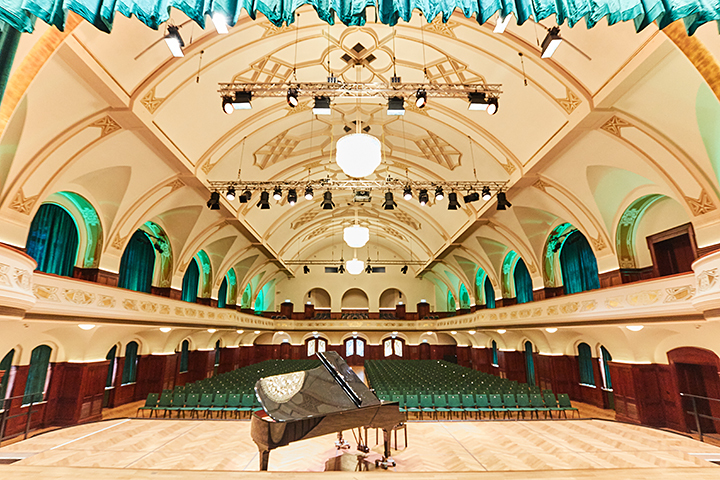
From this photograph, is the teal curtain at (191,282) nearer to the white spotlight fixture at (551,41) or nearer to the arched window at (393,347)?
the arched window at (393,347)

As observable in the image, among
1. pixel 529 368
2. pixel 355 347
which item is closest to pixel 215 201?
pixel 529 368

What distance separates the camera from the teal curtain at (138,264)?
13227mm

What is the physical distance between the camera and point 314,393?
5.88 metres

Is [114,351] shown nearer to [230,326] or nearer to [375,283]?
[230,326]

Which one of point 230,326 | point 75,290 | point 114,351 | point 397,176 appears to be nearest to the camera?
point 75,290

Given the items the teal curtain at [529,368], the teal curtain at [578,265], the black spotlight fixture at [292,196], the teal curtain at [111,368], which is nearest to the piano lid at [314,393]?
the black spotlight fixture at [292,196]

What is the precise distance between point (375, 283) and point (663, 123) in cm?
2436

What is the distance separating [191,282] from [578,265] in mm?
17431

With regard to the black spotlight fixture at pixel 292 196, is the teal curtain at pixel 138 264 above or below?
below

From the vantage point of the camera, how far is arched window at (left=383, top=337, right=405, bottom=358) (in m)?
29.4

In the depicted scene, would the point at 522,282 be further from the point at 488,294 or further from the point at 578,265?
the point at 488,294

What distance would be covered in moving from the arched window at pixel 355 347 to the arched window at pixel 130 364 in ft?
57.5

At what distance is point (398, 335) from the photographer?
2936 centimetres

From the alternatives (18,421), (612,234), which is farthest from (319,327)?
(612,234)
